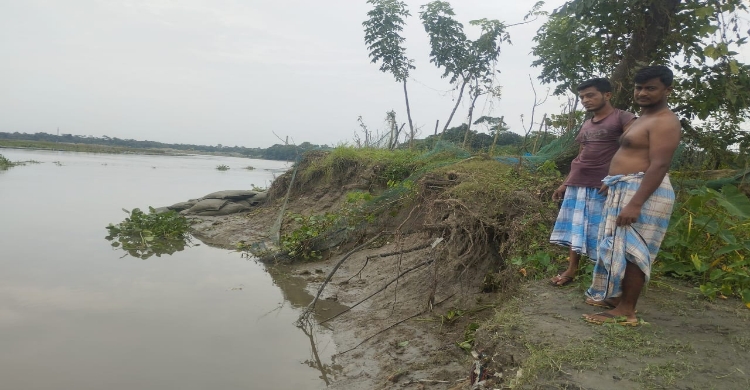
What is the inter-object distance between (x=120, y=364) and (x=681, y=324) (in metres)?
3.83

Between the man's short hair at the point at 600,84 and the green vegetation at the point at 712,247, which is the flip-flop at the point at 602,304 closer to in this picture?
the green vegetation at the point at 712,247

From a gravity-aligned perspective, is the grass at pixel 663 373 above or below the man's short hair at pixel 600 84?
below

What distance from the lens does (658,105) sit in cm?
295

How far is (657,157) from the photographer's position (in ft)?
9.31

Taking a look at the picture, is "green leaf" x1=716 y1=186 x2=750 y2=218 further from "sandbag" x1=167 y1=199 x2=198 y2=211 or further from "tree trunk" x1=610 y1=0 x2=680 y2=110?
"sandbag" x1=167 y1=199 x2=198 y2=211

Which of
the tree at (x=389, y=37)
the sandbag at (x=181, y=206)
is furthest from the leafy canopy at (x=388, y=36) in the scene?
the sandbag at (x=181, y=206)

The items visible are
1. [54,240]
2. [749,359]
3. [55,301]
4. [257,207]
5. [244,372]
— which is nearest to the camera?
[749,359]

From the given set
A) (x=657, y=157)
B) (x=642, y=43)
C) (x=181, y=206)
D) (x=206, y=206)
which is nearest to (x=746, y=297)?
(x=657, y=157)

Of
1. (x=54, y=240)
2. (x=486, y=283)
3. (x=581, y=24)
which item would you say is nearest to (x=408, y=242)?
(x=486, y=283)

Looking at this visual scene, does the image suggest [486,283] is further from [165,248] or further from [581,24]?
[165,248]

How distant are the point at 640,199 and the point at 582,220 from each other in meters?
0.67

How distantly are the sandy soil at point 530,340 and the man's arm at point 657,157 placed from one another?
717 millimetres

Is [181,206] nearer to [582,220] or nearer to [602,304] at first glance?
[582,220]

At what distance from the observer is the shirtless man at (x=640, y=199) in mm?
2855
